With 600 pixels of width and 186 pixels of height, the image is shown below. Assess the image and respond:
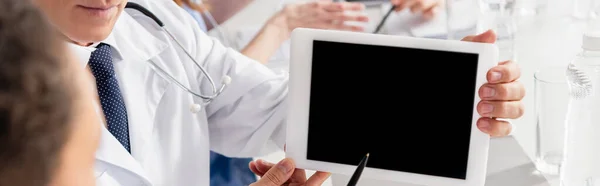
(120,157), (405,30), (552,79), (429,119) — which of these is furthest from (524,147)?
(120,157)

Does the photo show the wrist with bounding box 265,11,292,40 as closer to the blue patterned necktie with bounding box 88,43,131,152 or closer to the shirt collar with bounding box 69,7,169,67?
the shirt collar with bounding box 69,7,169,67

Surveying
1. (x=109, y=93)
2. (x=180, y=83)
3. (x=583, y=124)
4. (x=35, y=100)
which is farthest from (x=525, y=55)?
(x=35, y=100)

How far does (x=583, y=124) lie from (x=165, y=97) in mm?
611

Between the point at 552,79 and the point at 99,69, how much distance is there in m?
0.66

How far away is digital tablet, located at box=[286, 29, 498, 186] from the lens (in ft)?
2.69

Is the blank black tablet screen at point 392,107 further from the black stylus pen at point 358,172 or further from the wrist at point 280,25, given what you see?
the wrist at point 280,25

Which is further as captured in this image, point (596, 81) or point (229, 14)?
point (229, 14)

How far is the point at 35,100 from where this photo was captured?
381 millimetres

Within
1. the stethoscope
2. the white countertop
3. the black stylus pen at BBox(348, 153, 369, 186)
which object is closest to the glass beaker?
the white countertop

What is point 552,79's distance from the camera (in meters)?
Answer: 1.06

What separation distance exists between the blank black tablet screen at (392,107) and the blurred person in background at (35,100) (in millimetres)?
457

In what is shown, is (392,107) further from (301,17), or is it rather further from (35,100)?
(301,17)

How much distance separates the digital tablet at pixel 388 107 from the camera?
0.82 metres

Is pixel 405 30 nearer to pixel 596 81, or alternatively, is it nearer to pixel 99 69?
pixel 596 81
